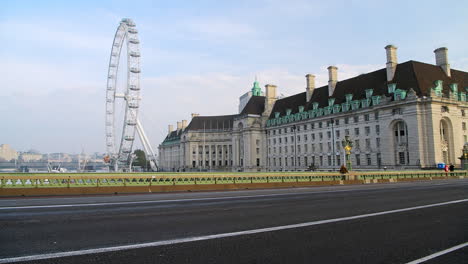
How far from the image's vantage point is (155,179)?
87.6 ft

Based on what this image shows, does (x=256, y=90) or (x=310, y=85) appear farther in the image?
(x=256, y=90)

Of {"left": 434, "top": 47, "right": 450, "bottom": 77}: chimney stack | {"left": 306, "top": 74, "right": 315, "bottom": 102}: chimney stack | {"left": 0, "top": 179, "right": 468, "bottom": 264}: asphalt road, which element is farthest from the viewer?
{"left": 306, "top": 74, "right": 315, "bottom": 102}: chimney stack

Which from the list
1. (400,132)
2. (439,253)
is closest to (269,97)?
(400,132)

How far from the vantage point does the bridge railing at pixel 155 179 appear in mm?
21656

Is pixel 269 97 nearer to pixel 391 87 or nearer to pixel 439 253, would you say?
pixel 391 87

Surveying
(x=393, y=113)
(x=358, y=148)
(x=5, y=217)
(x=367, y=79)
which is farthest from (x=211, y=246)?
(x=367, y=79)

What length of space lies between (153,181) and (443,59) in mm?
60516

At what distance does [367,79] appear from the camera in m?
68.5

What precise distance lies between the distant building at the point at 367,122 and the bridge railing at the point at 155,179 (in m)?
19.0

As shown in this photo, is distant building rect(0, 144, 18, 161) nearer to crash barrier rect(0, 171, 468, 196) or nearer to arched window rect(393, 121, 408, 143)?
crash barrier rect(0, 171, 468, 196)

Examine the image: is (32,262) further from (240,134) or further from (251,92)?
(251,92)

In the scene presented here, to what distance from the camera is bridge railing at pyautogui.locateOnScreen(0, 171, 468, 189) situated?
21656mm

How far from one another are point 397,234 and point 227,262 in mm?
5052

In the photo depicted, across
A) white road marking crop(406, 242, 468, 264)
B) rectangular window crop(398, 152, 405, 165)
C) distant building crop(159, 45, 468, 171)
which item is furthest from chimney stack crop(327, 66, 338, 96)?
white road marking crop(406, 242, 468, 264)
